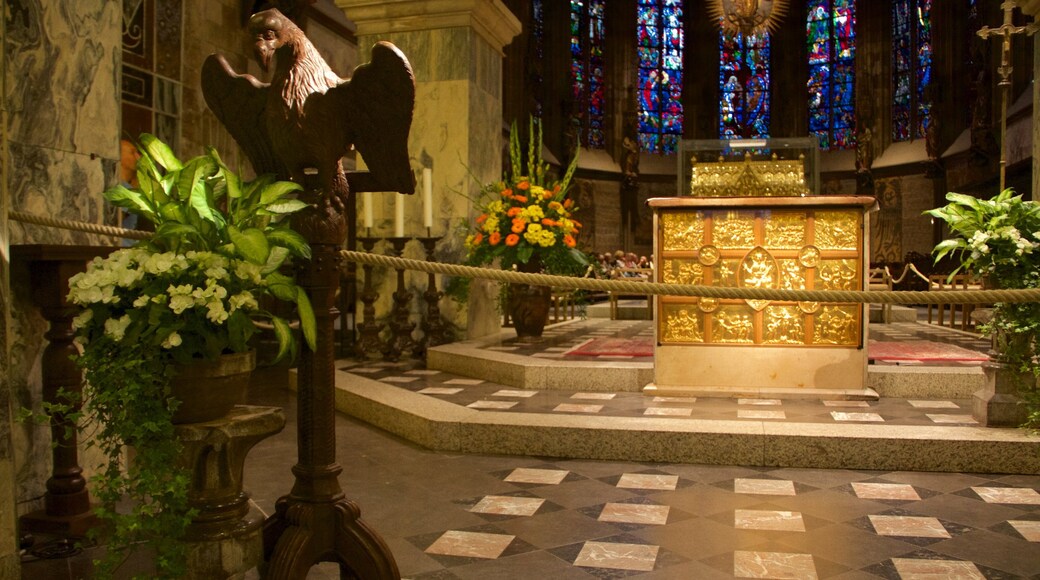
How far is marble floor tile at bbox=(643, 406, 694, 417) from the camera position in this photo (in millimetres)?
4480

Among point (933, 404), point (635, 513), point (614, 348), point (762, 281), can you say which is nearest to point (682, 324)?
point (762, 281)

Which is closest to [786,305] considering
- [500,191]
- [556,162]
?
[500,191]

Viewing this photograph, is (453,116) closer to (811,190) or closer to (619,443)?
(811,190)

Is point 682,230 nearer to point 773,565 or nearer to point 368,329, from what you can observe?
point 368,329

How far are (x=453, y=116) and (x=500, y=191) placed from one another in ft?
2.61

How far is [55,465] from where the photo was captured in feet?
9.04

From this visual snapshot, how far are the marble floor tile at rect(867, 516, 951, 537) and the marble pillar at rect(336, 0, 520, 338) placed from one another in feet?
14.8

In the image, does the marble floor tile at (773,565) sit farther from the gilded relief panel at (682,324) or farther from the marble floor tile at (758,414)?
the gilded relief panel at (682,324)

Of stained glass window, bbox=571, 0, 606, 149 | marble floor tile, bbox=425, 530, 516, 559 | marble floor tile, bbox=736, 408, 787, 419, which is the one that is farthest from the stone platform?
stained glass window, bbox=571, 0, 606, 149

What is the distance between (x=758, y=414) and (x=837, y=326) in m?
0.87

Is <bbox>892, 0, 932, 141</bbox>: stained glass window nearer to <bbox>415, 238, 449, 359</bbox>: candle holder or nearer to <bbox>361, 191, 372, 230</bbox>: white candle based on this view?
<bbox>415, 238, 449, 359</bbox>: candle holder

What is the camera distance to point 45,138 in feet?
9.53

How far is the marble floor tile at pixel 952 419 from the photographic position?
4152 millimetres

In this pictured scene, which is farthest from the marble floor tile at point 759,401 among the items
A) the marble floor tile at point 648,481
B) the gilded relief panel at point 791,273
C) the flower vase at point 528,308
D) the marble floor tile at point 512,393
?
the flower vase at point 528,308
